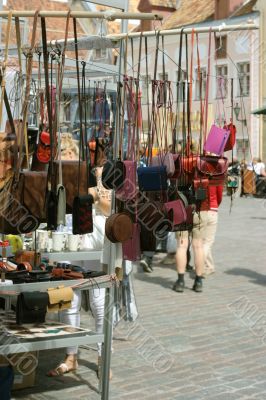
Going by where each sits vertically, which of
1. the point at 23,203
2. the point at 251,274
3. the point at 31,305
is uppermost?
the point at 23,203

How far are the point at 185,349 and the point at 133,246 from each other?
1730 millimetres

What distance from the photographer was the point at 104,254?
4.22 m

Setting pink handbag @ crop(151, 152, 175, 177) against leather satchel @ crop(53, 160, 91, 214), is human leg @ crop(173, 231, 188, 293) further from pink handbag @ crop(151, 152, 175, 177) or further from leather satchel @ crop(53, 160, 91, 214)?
leather satchel @ crop(53, 160, 91, 214)

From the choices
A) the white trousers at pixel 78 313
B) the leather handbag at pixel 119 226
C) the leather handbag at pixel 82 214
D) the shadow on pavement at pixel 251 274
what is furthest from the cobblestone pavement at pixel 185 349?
the leather handbag at pixel 82 214

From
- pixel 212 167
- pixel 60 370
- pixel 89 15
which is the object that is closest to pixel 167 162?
pixel 212 167

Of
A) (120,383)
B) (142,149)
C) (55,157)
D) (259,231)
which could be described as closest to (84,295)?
(120,383)

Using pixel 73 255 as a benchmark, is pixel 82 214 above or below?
above

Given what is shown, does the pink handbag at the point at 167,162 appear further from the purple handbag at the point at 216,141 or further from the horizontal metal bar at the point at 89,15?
the horizontal metal bar at the point at 89,15

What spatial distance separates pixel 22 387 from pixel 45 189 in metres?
1.61

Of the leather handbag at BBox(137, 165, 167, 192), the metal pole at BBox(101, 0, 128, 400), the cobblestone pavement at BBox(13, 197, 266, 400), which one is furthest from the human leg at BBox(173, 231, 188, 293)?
the leather handbag at BBox(137, 165, 167, 192)

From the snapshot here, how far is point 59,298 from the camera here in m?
3.79

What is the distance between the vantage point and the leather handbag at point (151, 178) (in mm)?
3822

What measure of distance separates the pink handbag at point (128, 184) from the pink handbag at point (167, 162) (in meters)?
0.23

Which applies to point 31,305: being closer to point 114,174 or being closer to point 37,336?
point 37,336
